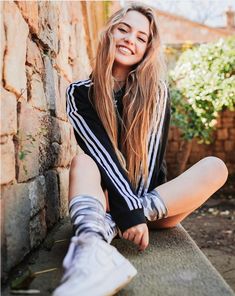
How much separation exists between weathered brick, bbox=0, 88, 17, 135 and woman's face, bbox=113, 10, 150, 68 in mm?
723

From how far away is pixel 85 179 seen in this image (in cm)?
146

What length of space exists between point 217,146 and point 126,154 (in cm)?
536

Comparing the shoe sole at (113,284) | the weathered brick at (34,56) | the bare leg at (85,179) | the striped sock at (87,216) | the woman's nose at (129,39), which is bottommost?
the shoe sole at (113,284)

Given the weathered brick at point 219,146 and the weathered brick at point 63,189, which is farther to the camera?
the weathered brick at point 219,146

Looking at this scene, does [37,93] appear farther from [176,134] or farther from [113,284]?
[176,134]

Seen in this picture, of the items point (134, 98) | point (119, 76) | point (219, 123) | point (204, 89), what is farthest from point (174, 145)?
point (134, 98)

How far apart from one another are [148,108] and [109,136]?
0.85 feet

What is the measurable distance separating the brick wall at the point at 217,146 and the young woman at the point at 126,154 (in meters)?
4.89

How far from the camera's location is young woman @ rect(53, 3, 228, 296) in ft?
4.45

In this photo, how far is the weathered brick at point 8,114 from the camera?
4.15 feet

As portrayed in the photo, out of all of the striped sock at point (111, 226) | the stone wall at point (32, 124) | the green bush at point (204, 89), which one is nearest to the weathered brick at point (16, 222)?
the stone wall at point (32, 124)

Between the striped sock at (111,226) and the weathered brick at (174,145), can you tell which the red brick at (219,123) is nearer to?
the weathered brick at (174,145)

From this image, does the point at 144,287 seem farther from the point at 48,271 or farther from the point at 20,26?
the point at 20,26

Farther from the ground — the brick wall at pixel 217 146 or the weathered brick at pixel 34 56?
the weathered brick at pixel 34 56
